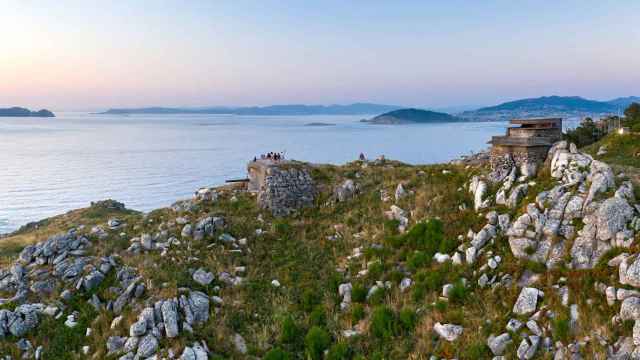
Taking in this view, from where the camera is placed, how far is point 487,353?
12.3m

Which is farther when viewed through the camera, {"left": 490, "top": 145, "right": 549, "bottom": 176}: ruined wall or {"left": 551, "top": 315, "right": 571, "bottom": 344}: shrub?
{"left": 490, "top": 145, "right": 549, "bottom": 176}: ruined wall

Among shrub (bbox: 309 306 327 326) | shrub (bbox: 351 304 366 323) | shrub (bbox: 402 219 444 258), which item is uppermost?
shrub (bbox: 402 219 444 258)

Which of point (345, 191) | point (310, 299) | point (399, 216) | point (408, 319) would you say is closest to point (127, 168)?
point (345, 191)

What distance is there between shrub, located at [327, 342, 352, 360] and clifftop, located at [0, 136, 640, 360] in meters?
0.03

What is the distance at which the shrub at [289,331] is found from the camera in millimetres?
15000

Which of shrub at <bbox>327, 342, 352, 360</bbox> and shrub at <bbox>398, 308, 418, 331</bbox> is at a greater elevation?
shrub at <bbox>398, 308, 418, 331</bbox>

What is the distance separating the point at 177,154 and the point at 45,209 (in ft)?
221

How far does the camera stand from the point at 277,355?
1423 centimetres

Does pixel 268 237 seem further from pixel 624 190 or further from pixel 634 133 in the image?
pixel 634 133

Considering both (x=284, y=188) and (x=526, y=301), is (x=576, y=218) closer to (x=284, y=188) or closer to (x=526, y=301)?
(x=526, y=301)

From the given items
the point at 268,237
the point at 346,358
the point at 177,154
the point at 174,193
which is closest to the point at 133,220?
the point at 268,237

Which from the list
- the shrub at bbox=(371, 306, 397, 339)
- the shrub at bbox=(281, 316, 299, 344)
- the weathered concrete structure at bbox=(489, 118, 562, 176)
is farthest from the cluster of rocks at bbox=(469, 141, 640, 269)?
the shrub at bbox=(281, 316, 299, 344)

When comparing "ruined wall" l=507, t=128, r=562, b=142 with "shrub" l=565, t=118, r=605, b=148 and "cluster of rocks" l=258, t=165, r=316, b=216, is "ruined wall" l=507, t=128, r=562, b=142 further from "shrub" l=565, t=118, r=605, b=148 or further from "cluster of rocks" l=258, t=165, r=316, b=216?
"shrub" l=565, t=118, r=605, b=148

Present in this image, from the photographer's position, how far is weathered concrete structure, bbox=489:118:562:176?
61.0ft
